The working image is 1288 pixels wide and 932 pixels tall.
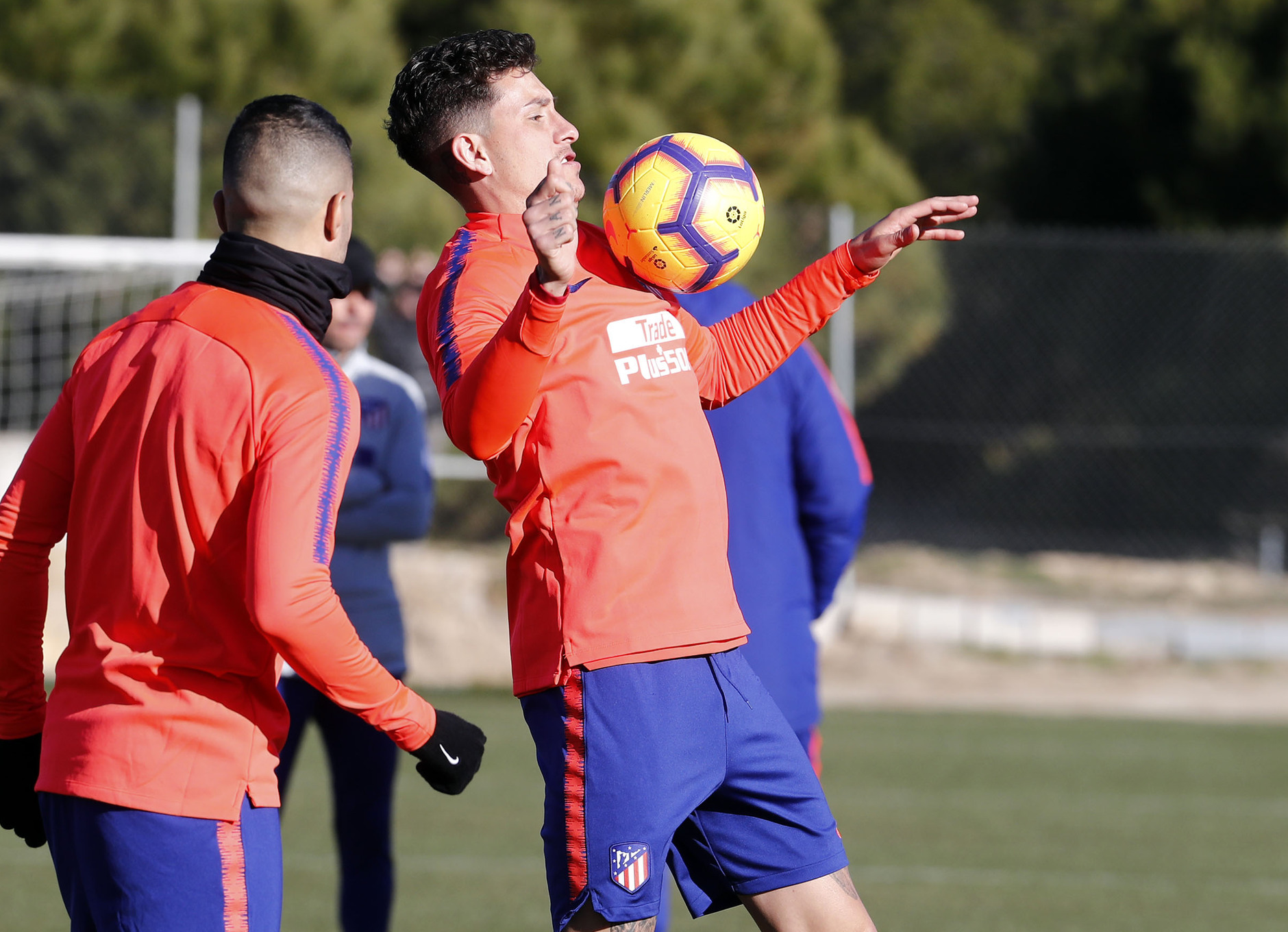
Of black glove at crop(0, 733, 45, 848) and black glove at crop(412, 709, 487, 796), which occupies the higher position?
black glove at crop(412, 709, 487, 796)

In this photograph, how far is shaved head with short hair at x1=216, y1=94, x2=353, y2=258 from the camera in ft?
8.54

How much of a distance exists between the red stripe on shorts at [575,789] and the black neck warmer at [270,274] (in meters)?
0.79

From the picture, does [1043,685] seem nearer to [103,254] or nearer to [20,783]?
[103,254]

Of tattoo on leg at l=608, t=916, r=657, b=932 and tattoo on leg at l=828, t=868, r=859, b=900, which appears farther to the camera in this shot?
tattoo on leg at l=828, t=868, r=859, b=900

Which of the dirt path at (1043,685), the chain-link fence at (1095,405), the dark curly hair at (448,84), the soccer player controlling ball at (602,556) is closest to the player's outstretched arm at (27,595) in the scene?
the soccer player controlling ball at (602,556)

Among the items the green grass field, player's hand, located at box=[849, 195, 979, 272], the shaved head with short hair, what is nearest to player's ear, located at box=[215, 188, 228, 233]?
the shaved head with short hair

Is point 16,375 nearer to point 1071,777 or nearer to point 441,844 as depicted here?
point 441,844

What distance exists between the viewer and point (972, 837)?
22.9 feet

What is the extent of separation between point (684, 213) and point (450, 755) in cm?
118

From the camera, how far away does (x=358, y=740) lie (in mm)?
4297

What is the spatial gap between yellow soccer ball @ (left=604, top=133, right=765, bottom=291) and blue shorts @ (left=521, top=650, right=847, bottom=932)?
784 mm

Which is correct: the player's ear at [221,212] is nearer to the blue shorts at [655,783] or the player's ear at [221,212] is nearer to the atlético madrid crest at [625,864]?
the blue shorts at [655,783]

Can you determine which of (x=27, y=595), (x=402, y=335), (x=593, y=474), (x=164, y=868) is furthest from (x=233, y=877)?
(x=402, y=335)

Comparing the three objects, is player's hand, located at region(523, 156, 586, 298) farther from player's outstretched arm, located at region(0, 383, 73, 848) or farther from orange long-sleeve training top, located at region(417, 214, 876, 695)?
player's outstretched arm, located at region(0, 383, 73, 848)
